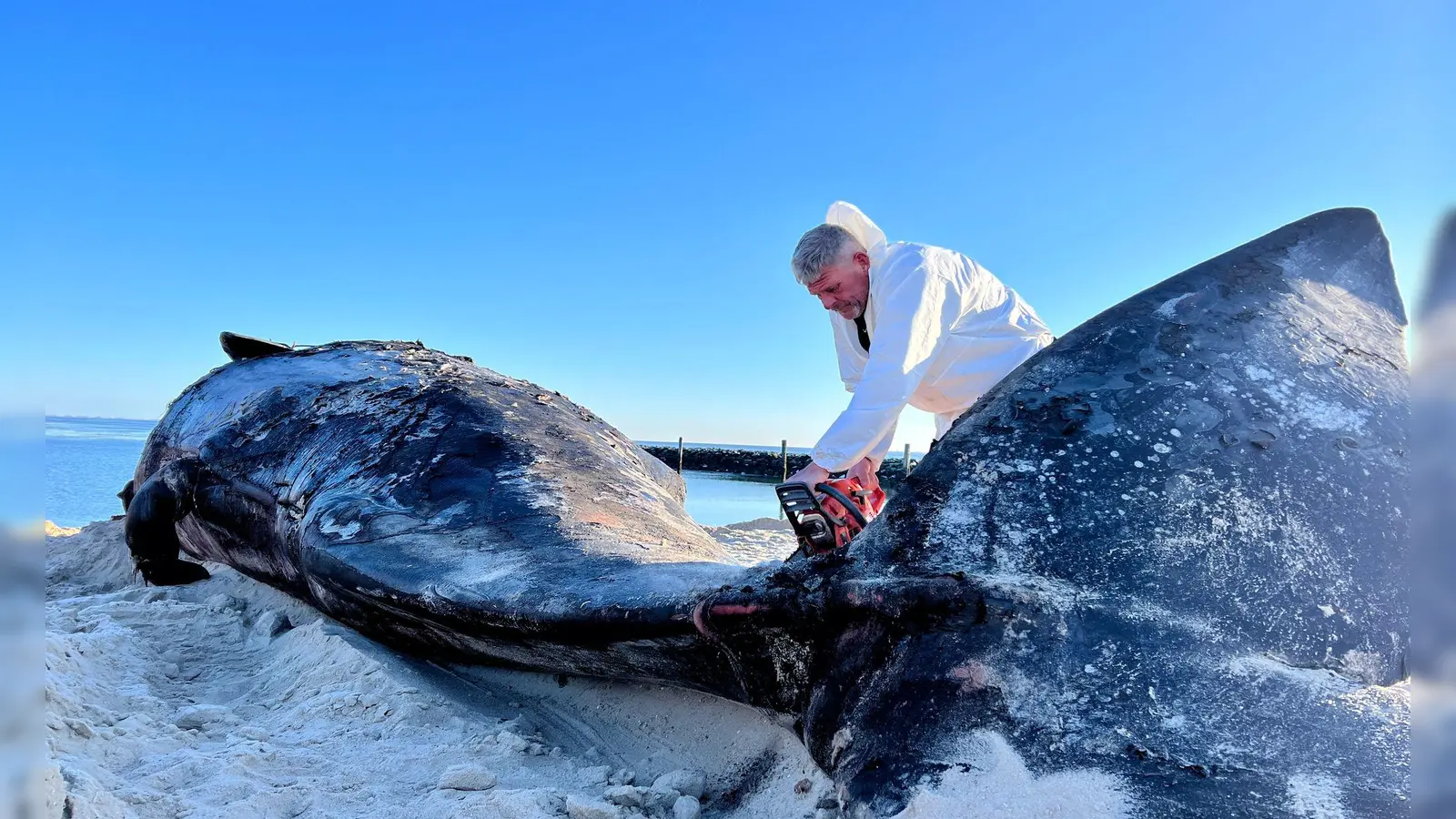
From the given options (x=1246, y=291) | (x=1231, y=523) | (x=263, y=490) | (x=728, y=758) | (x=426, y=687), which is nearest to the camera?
(x=1231, y=523)

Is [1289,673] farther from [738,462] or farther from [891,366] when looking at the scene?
[738,462]

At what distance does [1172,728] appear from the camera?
1.38m

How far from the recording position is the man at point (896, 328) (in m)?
2.81

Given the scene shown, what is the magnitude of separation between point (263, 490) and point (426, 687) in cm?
203

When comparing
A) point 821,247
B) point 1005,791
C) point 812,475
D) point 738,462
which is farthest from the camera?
point 738,462

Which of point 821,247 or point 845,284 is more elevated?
point 821,247

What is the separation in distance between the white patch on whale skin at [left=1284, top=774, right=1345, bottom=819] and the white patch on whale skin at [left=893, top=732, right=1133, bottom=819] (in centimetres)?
22

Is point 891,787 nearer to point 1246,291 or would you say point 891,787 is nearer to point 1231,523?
point 1231,523

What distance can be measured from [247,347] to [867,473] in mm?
4107

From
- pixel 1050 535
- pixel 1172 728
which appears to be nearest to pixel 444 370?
pixel 1050 535

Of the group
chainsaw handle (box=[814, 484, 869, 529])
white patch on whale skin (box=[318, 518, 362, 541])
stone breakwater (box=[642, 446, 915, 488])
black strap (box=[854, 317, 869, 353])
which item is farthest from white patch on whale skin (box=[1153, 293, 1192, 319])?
stone breakwater (box=[642, 446, 915, 488])

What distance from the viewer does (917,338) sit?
9.51ft

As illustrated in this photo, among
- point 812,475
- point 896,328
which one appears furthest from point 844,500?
point 896,328

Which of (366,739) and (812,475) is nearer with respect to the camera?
(366,739)
